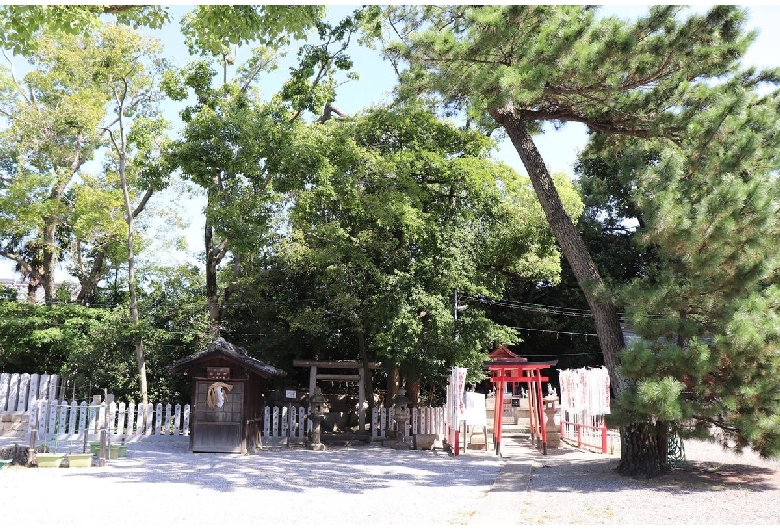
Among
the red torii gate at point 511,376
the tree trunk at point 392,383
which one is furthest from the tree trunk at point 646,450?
the tree trunk at point 392,383

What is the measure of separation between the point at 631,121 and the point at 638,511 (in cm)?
603

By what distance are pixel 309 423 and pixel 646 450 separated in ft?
27.8

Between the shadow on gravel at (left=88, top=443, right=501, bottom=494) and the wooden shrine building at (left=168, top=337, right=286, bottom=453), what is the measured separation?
33 centimetres

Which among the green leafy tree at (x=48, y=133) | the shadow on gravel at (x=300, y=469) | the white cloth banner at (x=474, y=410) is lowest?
the shadow on gravel at (x=300, y=469)

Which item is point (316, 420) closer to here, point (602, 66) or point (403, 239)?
point (403, 239)

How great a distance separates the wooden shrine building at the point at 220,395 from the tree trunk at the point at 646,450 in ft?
22.6

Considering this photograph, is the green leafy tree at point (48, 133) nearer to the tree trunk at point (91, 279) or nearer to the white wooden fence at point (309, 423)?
the tree trunk at point (91, 279)

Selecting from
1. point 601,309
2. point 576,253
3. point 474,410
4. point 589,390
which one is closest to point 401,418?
point 474,410

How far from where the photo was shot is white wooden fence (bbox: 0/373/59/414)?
16078 millimetres

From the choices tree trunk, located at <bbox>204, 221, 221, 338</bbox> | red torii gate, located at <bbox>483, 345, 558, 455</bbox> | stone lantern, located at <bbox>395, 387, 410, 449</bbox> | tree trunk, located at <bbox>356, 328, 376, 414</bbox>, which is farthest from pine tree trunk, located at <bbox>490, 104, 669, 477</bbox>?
tree trunk, located at <bbox>204, 221, 221, 338</bbox>

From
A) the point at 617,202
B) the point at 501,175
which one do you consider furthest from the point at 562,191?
the point at 617,202

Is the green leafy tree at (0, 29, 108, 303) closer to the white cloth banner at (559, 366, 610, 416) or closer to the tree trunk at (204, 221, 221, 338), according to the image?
the tree trunk at (204, 221, 221, 338)

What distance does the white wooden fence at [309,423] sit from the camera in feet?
48.4

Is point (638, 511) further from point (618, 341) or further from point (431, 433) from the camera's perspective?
point (431, 433)
